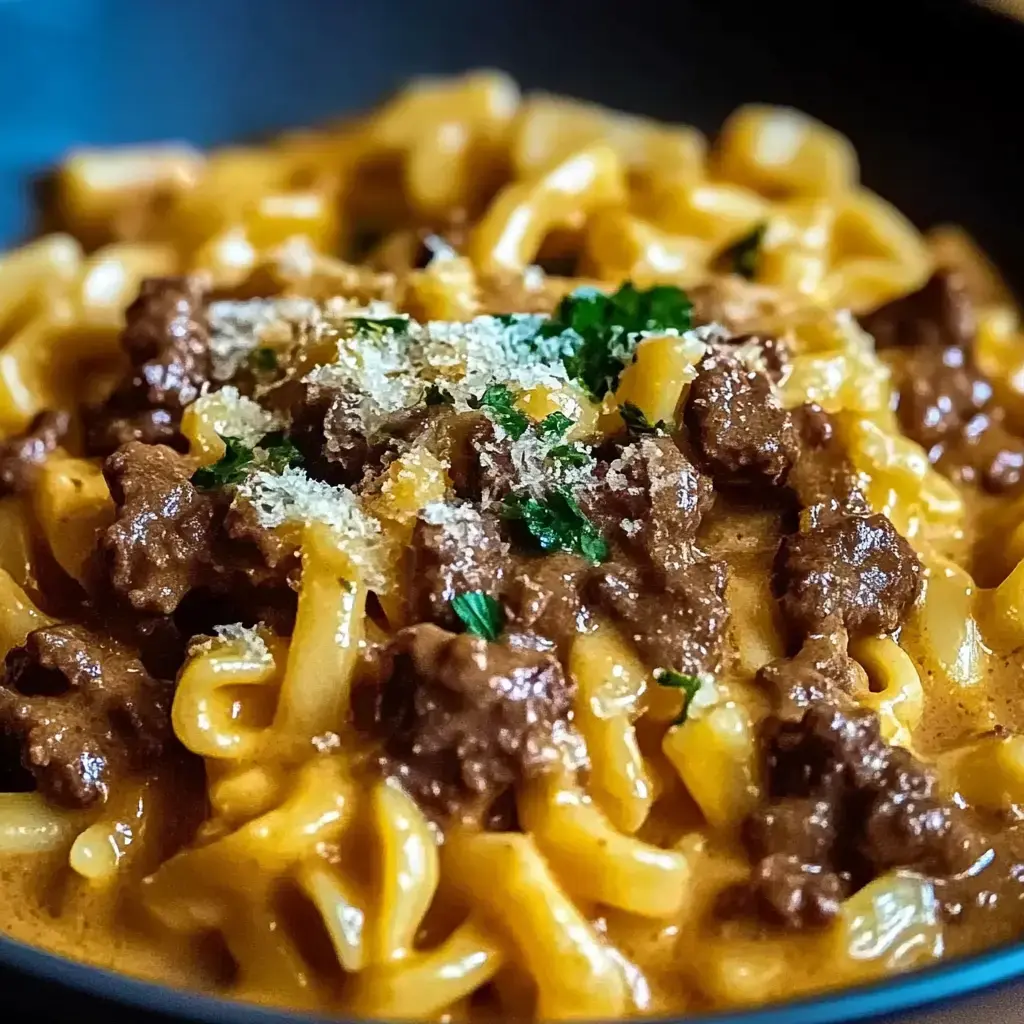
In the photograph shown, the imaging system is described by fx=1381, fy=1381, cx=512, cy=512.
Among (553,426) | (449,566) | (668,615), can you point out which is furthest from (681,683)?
(553,426)

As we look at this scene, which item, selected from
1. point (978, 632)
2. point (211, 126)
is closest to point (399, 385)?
point (978, 632)

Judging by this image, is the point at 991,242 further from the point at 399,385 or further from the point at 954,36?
the point at 399,385

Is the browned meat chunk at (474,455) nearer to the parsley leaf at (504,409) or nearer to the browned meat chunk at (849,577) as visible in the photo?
the parsley leaf at (504,409)

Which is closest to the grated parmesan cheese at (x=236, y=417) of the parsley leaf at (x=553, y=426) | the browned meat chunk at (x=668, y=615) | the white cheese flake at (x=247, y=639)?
the white cheese flake at (x=247, y=639)

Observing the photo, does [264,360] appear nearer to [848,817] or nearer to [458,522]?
[458,522]

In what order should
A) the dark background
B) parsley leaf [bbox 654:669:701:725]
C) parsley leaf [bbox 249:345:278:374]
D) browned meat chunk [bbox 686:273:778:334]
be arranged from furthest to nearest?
the dark background < browned meat chunk [bbox 686:273:778:334] < parsley leaf [bbox 249:345:278:374] < parsley leaf [bbox 654:669:701:725]

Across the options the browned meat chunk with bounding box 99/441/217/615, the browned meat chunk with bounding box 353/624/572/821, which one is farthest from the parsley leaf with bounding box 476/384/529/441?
the browned meat chunk with bounding box 99/441/217/615

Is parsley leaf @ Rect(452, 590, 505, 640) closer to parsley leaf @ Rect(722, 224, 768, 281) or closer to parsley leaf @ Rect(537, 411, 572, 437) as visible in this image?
parsley leaf @ Rect(537, 411, 572, 437)
